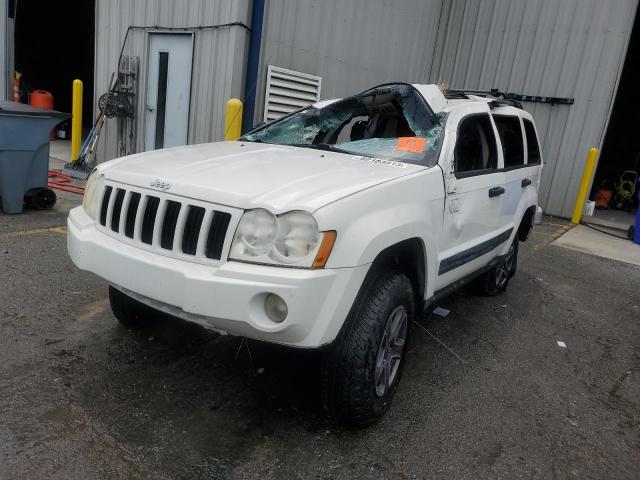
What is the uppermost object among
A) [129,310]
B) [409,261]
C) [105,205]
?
[105,205]

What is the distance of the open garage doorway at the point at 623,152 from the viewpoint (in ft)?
42.0

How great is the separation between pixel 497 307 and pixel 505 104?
1.81m

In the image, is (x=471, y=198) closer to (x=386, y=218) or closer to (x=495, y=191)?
(x=495, y=191)

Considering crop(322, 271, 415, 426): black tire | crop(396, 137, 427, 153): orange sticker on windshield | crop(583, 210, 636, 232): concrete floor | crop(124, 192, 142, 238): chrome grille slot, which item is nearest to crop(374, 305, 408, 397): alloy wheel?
crop(322, 271, 415, 426): black tire

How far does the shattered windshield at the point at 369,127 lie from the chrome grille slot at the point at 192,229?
127 cm

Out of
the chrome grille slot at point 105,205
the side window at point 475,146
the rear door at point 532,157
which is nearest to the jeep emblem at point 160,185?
the chrome grille slot at point 105,205

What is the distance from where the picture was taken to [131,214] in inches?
98.7

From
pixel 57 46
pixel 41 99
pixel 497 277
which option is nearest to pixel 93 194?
pixel 497 277

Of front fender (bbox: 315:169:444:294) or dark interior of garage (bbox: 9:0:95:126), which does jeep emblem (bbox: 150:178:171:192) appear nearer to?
front fender (bbox: 315:169:444:294)

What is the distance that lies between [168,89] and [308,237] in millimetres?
6757

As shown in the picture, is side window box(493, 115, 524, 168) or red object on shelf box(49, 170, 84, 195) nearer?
side window box(493, 115, 524, 168)

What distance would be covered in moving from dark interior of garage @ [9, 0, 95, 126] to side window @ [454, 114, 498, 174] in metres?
16.0

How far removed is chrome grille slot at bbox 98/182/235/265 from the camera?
7.32 ft

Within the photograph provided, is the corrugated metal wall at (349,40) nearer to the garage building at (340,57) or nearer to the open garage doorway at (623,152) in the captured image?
the garage building at (340,57)
